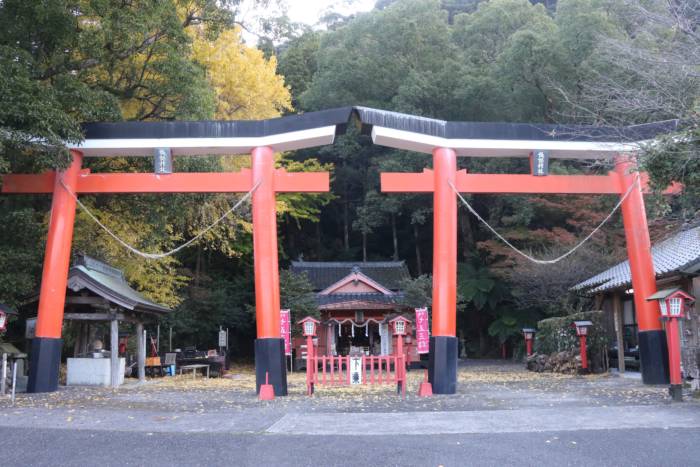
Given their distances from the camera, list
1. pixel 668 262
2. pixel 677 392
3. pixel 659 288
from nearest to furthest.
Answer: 1. pixel 677 392
2. pixel 668 262
3. pixel 659 288

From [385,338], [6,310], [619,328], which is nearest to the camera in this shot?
[6,310]

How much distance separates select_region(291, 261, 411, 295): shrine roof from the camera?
27.0m

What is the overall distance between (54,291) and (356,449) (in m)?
8.07

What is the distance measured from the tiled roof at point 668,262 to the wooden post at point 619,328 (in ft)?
1.92

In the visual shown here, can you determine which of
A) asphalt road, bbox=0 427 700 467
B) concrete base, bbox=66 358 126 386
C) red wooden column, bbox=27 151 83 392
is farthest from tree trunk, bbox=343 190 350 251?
asphalt road, bbox=0 427 700 467

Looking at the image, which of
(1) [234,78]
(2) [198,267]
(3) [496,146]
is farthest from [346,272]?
(3) [496,146]

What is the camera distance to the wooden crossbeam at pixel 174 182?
11797 mm

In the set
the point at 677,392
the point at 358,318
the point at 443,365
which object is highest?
the point at 358,318

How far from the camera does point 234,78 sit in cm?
1902

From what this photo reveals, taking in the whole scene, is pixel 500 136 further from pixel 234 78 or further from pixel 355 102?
pixel 355 102

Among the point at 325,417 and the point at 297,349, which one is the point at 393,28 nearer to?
the point at 297,349

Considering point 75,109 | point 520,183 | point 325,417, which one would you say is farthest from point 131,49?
point 325,417

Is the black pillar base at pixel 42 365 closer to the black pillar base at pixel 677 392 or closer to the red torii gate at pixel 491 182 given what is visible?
the red torii gate at pixel 491 182

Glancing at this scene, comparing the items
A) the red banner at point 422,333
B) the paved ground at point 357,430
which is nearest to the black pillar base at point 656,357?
the paved ground at point 357,430
